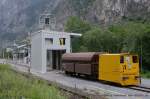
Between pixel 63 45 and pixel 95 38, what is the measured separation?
80.1 feet

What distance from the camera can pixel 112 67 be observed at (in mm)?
31578

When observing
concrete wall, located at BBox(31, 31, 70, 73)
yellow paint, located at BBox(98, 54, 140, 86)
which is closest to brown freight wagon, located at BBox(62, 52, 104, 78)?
yellow paint, located at BBox(98, 54, 140, 86)

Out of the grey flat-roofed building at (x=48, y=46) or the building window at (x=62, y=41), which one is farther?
the building window at (x=62, y=41)

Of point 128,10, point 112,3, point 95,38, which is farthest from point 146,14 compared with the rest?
point 95,38

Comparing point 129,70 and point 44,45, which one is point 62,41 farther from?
point 129,70

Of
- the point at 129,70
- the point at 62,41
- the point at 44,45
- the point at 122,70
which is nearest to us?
the point at 122,70

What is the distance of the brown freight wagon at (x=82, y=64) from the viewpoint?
36.5 meters

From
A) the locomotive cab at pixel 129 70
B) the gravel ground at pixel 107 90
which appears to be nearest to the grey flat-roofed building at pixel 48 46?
the gravel ground at pixel 107 90

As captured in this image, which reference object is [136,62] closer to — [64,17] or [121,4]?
[121,4]

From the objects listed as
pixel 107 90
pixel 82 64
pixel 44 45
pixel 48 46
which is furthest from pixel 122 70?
pixel 48 46

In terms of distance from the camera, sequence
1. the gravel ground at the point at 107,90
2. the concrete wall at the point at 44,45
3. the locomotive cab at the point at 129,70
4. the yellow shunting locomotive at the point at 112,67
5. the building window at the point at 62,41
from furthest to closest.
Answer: the building window at the point at 62,41 → the concrete wall at the point at 44,45 → the yellow shunting locomotive at the point at 112,67 → the locomotive cab at the point at 129,70 → the gravel ground at the point at 107,90

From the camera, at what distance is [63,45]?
5400 centimetres

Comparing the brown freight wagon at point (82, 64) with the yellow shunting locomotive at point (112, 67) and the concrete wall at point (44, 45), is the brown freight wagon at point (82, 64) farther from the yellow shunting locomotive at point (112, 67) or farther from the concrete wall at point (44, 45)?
the concrete wall at point (44, 45)

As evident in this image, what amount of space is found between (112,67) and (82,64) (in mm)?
7832
